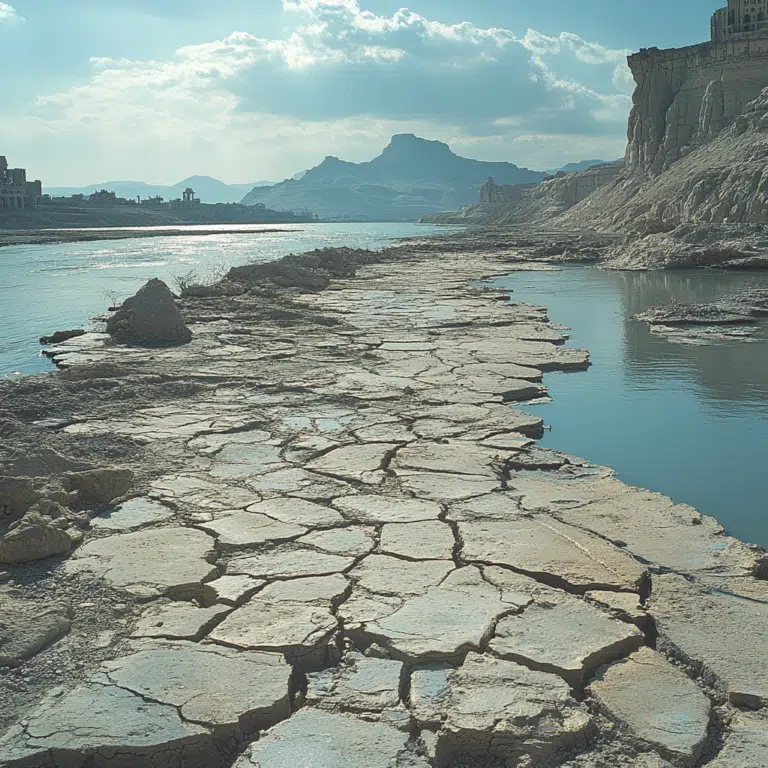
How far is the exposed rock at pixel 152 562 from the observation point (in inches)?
119

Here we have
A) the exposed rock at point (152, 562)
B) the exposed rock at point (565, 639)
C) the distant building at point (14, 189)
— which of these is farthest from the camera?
the distant building at point (14, 189)

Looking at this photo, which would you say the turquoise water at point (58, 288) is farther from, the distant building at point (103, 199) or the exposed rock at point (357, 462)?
the distant building at point (103, 199)

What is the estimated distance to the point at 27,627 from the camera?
105 inches

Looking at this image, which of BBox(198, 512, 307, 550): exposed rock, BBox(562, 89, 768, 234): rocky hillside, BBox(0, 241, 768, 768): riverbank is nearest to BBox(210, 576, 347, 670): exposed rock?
BBox(0, 241, 768, 768): riverbank

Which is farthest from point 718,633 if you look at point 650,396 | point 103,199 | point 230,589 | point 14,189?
point 103,199

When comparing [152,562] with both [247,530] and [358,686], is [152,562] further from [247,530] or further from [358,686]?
[358,686]

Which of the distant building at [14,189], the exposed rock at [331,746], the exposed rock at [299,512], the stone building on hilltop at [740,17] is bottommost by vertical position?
the exposed rock at [331,746]

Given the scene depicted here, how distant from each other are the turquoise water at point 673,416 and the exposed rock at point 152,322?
14.3 feet

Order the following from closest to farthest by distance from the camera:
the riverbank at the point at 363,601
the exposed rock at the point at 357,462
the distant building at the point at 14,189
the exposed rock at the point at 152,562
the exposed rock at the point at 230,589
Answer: the riverbank at the point at 363,601 → the exposed rock at the point at 230,589 → the exposed rock at the point at 152,562 → the exposed rock at the point at 357,462 → the distant building at the point at 14,189

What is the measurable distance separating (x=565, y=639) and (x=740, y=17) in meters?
76.8

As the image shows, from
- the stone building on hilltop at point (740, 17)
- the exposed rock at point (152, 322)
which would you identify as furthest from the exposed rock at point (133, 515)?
the stone building on hilltop at point (740, 17)

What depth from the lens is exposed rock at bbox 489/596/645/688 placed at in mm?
Result: 2465

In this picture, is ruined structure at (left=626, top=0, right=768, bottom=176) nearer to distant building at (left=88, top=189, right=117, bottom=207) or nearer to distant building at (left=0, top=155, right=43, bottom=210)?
distant building at (left=0, top=155, right=43, bottom=210)

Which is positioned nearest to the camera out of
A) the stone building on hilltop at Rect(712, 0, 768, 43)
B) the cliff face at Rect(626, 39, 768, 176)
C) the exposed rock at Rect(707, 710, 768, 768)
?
the exposed rock at Rect(707, 710, 768, 768)
